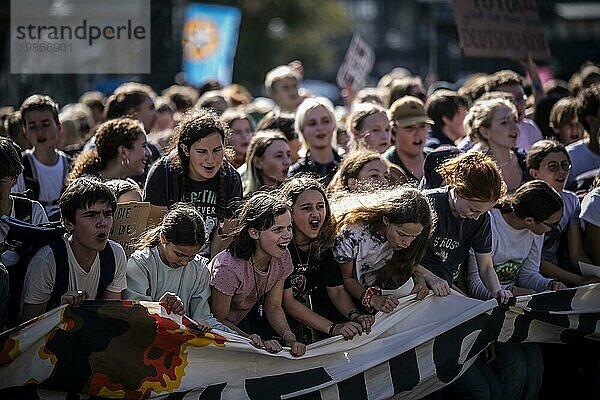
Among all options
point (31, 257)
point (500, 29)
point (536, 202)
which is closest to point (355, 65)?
point (500, 29)

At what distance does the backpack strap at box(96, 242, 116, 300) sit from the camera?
507cm

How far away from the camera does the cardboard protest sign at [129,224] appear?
560 centimetres

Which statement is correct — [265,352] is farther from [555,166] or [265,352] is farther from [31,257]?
[555,166]

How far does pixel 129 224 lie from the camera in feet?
18.5

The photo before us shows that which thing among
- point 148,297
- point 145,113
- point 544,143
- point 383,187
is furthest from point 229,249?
point 145,113

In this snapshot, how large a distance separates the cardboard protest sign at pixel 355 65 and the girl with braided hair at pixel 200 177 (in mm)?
5962

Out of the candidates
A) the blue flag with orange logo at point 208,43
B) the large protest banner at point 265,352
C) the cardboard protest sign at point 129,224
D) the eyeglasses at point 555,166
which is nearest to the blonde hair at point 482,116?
the eyeglasses at point 555,166

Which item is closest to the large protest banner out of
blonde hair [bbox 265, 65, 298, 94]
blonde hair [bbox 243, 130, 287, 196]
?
blonde hair [bbox 243, 130, 287, 196]

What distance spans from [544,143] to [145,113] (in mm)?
3270

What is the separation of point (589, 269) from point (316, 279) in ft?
6.41

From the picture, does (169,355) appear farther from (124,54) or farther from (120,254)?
(124,54)

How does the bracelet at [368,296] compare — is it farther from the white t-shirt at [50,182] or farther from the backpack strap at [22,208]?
the white t-shirt at [50,182]

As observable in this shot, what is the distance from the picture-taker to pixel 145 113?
8.41 metres

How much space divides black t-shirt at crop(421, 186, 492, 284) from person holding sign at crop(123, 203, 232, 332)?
146 centimetres
